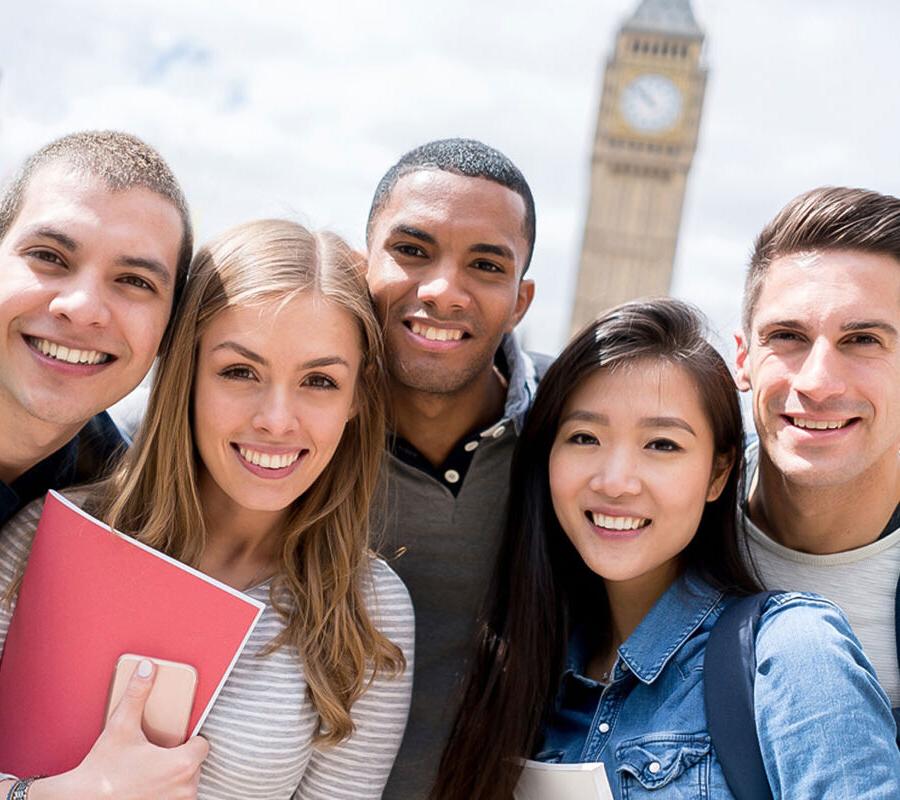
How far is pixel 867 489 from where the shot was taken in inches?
78.7

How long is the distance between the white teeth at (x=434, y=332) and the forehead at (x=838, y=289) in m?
0.70

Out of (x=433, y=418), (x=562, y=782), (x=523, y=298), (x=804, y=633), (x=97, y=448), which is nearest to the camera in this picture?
(x=804, y=633)

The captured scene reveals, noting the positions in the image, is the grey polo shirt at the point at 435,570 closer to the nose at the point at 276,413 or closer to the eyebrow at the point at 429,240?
the eyebrow at the point at 429,240

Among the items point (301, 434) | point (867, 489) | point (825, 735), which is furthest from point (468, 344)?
point (825, 735)

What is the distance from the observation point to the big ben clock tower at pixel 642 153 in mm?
25875

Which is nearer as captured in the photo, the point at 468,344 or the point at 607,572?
the point at 607,572

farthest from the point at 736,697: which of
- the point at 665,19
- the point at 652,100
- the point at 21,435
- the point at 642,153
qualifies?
the point at 665,19

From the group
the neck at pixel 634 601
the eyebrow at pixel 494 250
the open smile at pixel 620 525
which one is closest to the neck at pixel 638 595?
the neck at pixel 634 601

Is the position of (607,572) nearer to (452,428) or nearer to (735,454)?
(735,454)

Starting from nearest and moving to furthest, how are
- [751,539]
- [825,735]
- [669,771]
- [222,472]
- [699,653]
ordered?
[825,735], [669,771], [699,653], [222,472], [751,539]

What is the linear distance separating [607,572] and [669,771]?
13.9 inches

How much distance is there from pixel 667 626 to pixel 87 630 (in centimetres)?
90

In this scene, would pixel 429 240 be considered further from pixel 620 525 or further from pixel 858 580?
pixel 858 580

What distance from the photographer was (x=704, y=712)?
1524 millimetres
